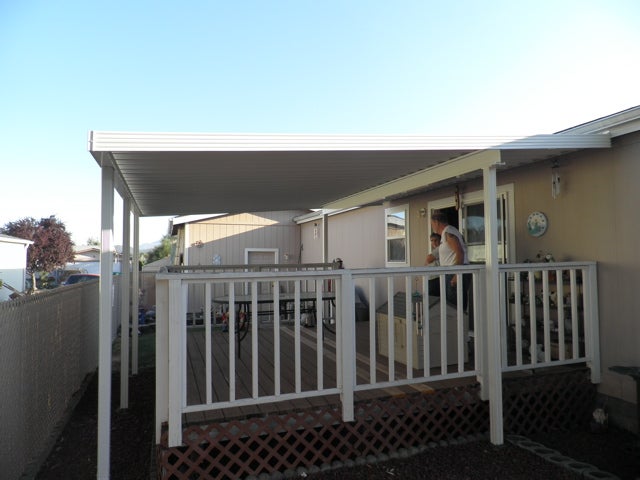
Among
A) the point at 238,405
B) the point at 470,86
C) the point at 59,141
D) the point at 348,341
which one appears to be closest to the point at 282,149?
the point at 348,341

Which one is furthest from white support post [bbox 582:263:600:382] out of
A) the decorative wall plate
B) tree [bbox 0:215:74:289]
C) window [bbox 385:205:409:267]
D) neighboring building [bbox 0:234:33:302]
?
tree [bbox 0:215:74:289]

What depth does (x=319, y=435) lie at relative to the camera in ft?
9.84

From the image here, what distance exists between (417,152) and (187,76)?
31.2 ft

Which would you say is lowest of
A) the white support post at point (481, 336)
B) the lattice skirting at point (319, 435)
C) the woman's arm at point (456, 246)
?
the lattice skirting at point (319, 435)

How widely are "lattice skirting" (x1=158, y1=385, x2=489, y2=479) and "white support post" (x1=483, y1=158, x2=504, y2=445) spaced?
0.17 meters

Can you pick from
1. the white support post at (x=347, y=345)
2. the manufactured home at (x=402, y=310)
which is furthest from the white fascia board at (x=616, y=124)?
the white support post at (x=347, y=345)

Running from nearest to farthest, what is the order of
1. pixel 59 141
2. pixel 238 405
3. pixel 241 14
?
1. pixel 238 405
2. pixel 241 14
3. pixel 59 141

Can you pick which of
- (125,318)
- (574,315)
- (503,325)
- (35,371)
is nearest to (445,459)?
(503,325)

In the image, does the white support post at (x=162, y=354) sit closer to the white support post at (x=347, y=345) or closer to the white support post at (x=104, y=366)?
the white support post at (x=104, y=366)

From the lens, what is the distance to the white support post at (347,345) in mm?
3031

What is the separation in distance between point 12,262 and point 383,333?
16.0m

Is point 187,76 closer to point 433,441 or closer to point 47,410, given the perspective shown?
point 47,410

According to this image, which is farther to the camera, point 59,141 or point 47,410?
point 59,141

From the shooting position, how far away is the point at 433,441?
3.32 m
